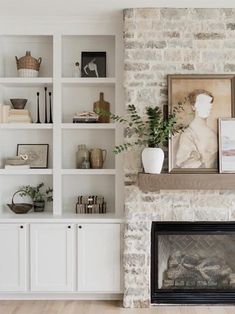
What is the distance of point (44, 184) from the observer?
16.1 feet

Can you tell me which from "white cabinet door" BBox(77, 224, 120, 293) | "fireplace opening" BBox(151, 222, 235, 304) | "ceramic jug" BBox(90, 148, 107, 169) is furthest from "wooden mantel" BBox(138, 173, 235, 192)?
"ceramic jug" BBox(90, 148, 107, 169)

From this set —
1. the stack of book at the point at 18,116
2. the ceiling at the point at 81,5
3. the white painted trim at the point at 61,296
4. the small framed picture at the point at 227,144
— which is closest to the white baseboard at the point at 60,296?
the white painted trim at the point at 61,296

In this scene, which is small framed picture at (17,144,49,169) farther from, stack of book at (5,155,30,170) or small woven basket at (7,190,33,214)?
small woven basket at (7,190,33,214)

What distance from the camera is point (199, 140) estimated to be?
4.32m

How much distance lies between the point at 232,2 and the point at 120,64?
1.18 metres

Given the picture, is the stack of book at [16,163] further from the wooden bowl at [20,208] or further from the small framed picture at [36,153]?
the wooden bowl at [20,208]

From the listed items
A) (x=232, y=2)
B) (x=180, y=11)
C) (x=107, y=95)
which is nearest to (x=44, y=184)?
(x=107, y=95)

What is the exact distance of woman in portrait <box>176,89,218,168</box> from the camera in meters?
4.30

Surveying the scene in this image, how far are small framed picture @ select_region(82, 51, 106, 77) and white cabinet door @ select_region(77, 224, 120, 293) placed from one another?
1548mm

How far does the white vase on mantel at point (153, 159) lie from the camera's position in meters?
4.13

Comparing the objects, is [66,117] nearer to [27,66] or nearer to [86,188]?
[27,66]

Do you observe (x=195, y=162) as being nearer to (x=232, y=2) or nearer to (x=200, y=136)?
(x=200, y=136)

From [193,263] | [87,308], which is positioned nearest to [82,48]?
[193,263]

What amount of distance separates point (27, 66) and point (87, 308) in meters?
2.39
